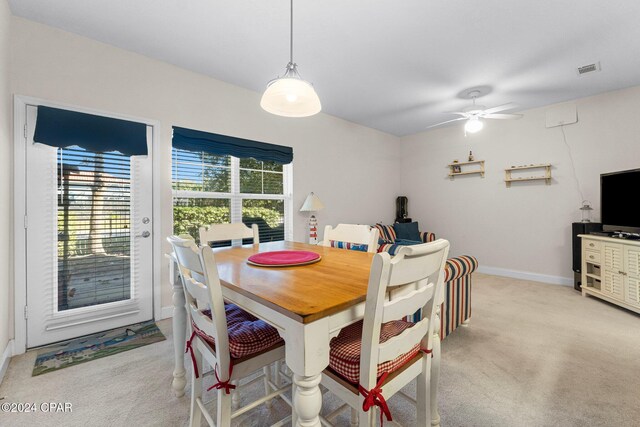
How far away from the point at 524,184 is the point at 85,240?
5413 mm

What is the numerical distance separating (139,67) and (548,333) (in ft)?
14.5

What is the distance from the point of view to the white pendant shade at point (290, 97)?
1544 mm

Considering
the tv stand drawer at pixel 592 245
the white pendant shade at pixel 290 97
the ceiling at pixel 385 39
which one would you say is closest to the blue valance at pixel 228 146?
the ceiling at pixel 385 39

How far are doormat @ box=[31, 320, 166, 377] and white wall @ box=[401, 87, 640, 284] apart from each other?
4628 mm

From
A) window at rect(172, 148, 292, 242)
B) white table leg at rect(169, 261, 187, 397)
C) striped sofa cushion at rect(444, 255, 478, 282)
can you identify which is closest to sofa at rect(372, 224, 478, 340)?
striped sofa cushion at rect(444, 255, 478, 282)

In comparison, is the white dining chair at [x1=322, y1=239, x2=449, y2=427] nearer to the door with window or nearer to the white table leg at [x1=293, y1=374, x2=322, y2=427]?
the white table leg at [x1=293, y1=374, x2=322, y2=427]

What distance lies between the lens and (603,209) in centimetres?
329

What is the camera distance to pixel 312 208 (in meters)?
3.69

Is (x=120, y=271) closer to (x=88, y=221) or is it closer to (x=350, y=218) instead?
(x=88, y=221)

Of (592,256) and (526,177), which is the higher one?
(526,177)

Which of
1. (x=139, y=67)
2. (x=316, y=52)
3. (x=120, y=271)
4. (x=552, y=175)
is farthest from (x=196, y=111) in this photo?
(x=552, y=175)

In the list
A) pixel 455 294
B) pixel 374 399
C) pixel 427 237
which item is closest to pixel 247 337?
pixel 374 399

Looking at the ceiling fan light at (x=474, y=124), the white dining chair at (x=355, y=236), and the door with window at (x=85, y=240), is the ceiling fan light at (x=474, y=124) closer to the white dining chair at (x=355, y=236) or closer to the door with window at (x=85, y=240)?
the white dining chair at (x=355, y=236)

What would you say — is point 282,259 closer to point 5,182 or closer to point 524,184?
point 5,182
